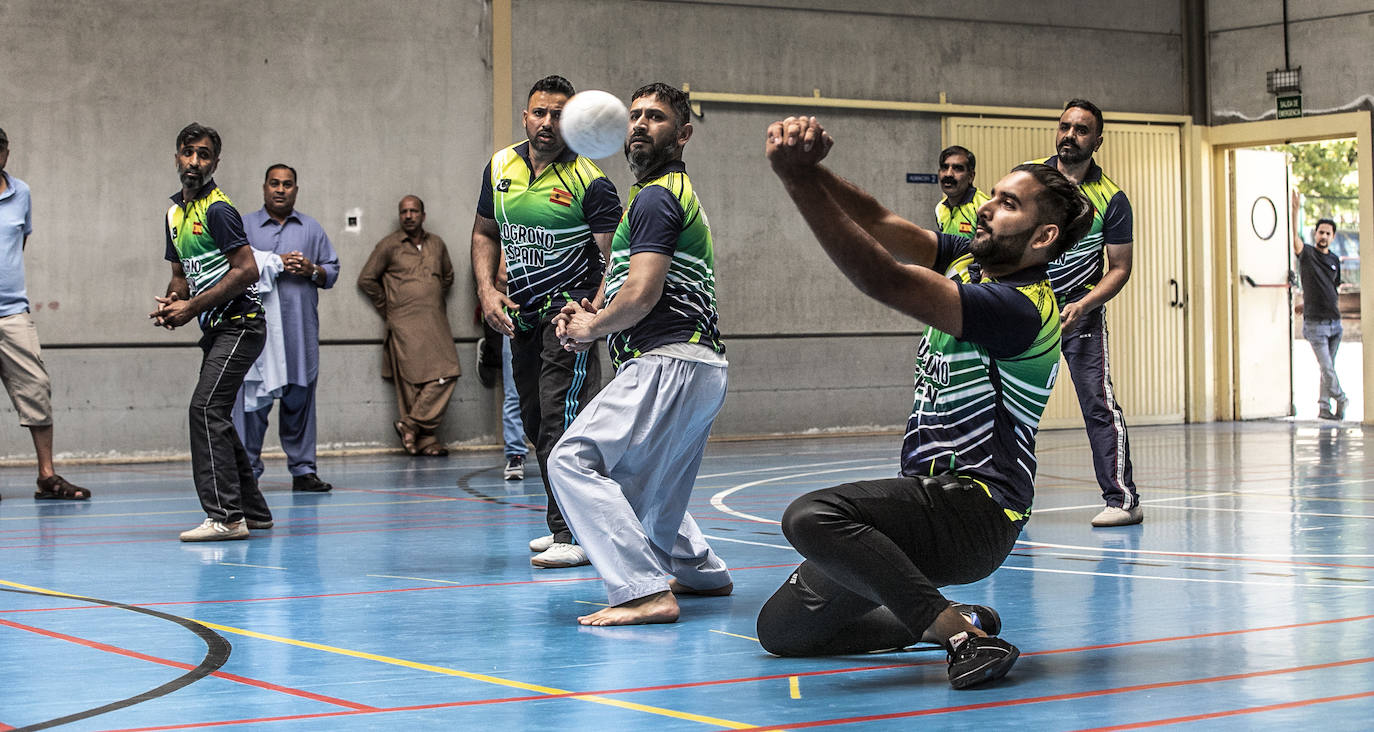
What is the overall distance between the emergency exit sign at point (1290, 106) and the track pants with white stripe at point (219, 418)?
13185 millimetres

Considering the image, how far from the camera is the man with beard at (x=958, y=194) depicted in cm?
856

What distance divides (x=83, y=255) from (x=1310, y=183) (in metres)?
23.4

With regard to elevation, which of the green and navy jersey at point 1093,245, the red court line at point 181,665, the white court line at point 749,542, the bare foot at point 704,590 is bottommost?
the white court line at point 749,542

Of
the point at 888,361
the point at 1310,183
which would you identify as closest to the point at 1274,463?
the point at 888,361

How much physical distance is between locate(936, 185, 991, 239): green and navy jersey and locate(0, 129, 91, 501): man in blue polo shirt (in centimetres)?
555

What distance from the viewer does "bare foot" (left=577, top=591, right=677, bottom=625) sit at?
16.2 feet

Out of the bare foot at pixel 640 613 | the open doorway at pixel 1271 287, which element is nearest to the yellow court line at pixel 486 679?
the bare foot at pixel 640 613

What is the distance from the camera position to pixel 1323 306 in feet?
58.7

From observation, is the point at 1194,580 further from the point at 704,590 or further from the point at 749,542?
the point at 749,542

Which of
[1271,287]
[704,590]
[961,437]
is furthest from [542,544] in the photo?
[1271,287]

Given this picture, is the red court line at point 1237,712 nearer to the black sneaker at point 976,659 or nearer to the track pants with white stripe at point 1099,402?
the black sneaker at point 976,659

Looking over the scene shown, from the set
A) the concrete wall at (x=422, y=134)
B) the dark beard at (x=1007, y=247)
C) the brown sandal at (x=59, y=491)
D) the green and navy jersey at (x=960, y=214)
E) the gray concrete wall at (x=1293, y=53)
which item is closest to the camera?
the dark beard at (x=1007, y=247)

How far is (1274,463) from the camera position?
11.2m

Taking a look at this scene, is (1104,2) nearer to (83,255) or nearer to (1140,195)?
(1140,195)
